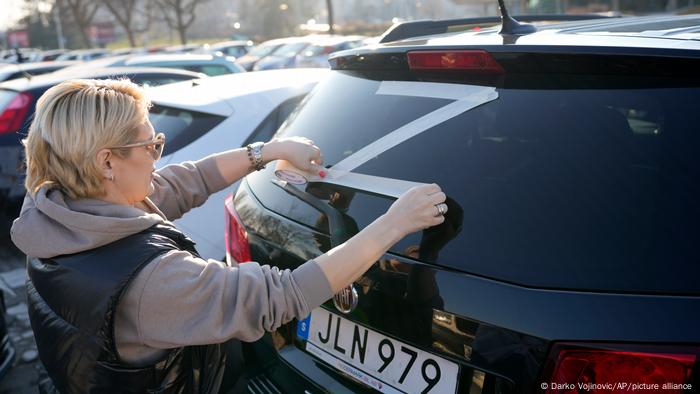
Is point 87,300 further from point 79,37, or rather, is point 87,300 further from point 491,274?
point 79,37

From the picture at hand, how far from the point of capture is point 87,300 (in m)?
1.45

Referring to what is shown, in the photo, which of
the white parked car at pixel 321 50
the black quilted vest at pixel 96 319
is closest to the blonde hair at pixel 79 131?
the black quilted vest at pixel 96 319

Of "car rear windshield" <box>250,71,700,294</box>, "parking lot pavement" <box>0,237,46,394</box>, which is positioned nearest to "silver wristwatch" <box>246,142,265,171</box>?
"car rear windshield" <box>250,71,700,294</box>

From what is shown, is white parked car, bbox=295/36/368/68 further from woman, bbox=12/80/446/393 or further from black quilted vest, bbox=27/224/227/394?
black quilted vest, bbox=27/224/227/394

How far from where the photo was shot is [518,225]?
1450 millimetres

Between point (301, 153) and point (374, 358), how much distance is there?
766mm

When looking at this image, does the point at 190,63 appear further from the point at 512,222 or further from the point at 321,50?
the point at 321,50

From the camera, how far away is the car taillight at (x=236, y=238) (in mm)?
2156

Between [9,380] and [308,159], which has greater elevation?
[308,159]

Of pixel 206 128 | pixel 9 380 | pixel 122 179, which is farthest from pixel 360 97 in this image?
pixel 9 380

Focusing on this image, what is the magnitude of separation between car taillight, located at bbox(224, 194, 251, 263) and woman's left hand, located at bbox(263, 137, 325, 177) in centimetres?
29

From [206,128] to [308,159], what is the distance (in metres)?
1.68

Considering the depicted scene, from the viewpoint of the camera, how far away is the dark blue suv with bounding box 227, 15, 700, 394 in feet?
4.23

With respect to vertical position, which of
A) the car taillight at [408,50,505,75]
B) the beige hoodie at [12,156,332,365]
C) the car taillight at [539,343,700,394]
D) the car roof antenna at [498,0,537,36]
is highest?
the car roof antenna at [498,0,537,36]
